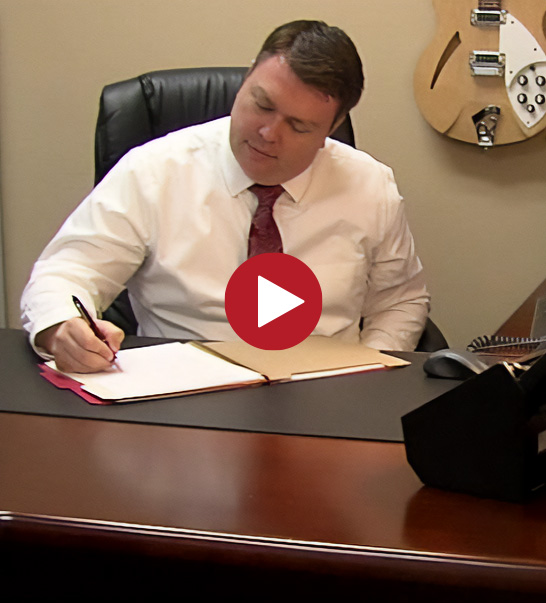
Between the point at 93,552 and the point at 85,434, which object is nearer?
the point at 93,552

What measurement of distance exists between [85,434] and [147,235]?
30.4 inches

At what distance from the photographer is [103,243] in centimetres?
157

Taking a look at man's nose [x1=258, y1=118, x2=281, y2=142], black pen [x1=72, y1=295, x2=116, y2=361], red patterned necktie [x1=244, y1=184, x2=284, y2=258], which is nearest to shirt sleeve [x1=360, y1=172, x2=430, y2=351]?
red patterned necktie [x1=244, y1=184, x2=284, y2=258]

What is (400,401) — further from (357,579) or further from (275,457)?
(357,579)

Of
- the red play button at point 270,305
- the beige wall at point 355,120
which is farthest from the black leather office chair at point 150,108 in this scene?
the beige wall at point 355,120

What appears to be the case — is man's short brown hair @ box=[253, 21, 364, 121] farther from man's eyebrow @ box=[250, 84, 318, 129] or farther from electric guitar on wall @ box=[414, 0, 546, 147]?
electric guitar on wall @ box=[414, 0, 546, 147]

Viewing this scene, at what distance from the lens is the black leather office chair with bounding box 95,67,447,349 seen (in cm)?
183

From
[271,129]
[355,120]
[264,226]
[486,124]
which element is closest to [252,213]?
[264,226]

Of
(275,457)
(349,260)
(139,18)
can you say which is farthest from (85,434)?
(139,18)

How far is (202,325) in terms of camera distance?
5.34 ft

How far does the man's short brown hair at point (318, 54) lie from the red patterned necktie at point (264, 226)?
0.23 metres

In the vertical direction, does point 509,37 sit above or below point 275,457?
above

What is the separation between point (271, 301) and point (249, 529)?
1.91 feet

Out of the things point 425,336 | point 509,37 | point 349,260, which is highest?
point 509,37
